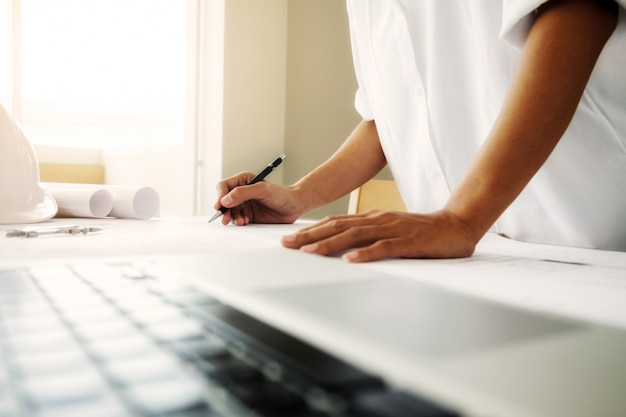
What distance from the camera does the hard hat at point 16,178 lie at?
0.71 m

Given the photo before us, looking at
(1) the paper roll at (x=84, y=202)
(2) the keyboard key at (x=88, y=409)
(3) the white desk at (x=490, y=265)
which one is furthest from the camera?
(1) the paper roll at (x=84, y=202)

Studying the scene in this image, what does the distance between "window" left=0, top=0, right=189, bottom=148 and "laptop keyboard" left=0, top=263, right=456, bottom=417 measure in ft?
8.39

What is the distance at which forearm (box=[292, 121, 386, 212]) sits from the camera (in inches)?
42.8

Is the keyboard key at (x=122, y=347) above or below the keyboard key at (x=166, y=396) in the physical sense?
below

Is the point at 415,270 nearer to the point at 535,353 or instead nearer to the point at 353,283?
the point at 353,283

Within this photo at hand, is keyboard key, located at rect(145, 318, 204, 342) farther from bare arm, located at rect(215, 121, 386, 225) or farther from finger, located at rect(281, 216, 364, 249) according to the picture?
bare arm, located at rect(215, 121, 386, 225)

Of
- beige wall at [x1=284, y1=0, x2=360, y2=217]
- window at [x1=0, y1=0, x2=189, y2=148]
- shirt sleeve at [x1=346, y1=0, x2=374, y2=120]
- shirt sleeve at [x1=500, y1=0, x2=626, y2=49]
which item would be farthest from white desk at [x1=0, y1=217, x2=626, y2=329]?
window at [x1=0, y1=0, x2=189, y2=148]

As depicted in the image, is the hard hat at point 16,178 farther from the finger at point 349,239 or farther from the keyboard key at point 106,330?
the keyboard key at point 106,330

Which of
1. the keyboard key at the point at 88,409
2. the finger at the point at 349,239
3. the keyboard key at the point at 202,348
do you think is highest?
the keyboard key at the point at 88,409

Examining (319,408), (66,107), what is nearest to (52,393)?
(319,408)

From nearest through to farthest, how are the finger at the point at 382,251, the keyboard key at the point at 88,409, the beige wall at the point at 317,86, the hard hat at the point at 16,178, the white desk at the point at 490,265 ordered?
the keyboard key at the point at 88,409 < the white desk at the point at 490,265 < the finger at the point at 382,251 < the hard hat at the point at 16,178 < the beige wall at the point at 317,86

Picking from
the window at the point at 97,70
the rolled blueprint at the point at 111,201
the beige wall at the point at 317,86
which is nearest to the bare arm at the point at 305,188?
the rolled blueprint at the point at 111,201

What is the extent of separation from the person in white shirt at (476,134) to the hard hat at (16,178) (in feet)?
0.97

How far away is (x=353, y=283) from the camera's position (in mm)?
A: 297
